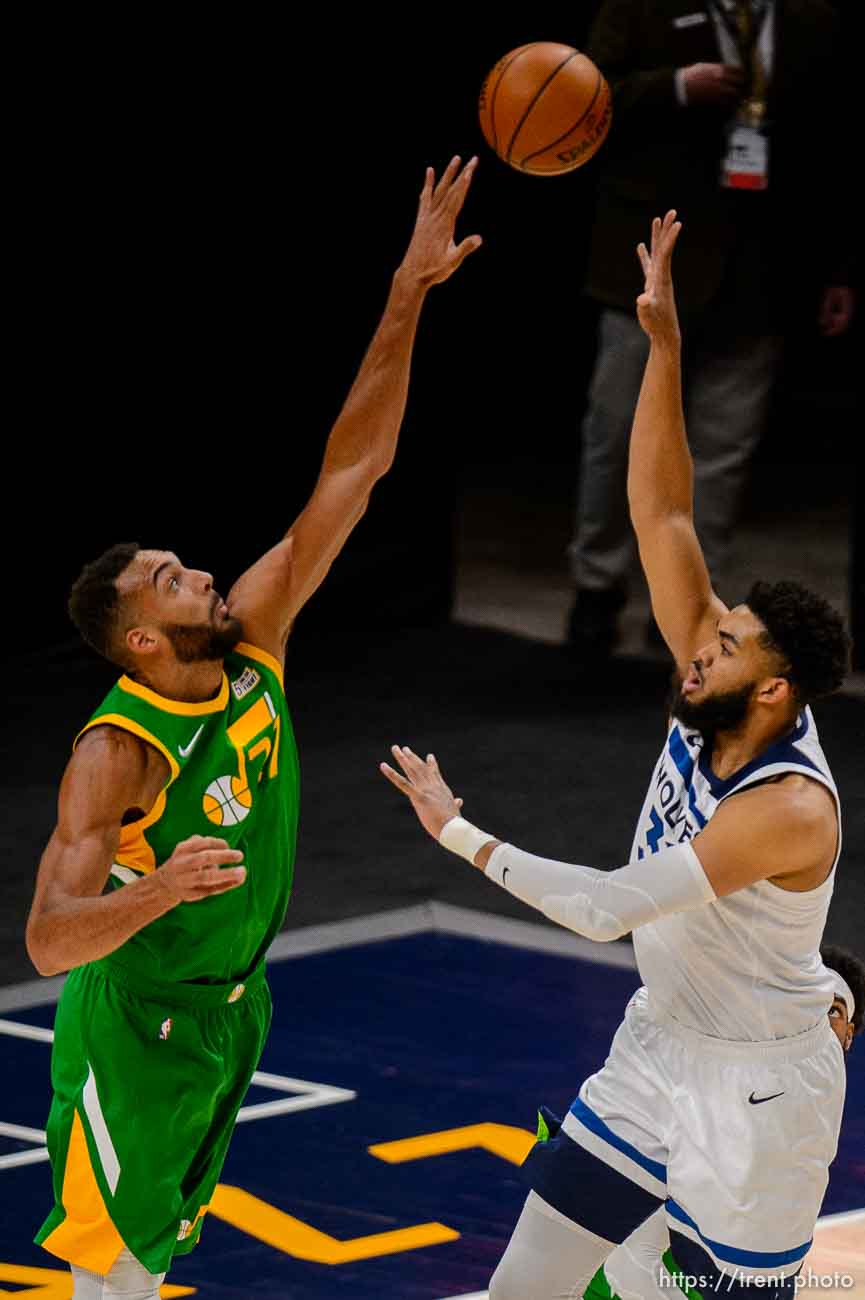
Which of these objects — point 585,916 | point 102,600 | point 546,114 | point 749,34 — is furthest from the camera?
point 749,34

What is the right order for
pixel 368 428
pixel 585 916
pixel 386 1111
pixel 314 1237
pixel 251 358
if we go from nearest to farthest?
pixel 585 916 → pixel 368 428 → pixel 314 1237 → pixel 386 1111 → pixel 251 358

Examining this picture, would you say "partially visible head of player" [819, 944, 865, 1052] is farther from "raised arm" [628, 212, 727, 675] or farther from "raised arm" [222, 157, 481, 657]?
"raised arm" [222, 157, 481, 657]

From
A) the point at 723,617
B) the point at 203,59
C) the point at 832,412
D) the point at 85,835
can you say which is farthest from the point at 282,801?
the point at 832,412

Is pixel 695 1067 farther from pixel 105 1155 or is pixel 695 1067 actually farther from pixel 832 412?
pixel 832 412

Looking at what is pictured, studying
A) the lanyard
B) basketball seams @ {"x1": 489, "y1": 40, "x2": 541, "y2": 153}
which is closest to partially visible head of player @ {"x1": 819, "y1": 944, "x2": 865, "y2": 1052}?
basketball seams @ {"x1": 489, "y1": 40, "x2": 541, "y2": 153}

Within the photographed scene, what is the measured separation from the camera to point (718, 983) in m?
4.24

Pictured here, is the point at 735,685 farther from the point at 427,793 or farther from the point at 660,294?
the point at 660,294

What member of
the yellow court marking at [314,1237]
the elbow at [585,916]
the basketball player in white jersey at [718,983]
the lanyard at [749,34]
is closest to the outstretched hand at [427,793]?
the basketball player in white jersey at [718,983]

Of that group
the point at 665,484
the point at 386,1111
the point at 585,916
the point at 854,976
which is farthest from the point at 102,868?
→ the point at 386,1111

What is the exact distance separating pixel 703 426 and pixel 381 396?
398cm

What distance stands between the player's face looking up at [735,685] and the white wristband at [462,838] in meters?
0.41

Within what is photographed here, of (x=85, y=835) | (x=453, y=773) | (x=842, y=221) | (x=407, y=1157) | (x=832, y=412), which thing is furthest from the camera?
(x=832, y=412)

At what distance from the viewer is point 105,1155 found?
4320 millimetres

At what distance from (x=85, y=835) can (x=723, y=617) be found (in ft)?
3.88
